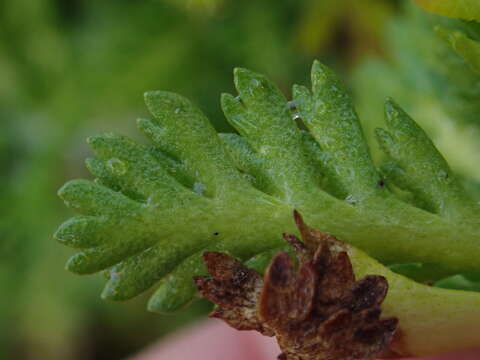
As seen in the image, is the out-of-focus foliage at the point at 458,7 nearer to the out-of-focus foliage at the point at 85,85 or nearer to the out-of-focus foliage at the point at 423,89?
the out-of-focus foliage at the point at 423,89

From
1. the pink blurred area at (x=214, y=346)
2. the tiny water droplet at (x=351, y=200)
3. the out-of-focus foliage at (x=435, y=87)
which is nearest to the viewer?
the tiny water droplet at (x=351, y=200)

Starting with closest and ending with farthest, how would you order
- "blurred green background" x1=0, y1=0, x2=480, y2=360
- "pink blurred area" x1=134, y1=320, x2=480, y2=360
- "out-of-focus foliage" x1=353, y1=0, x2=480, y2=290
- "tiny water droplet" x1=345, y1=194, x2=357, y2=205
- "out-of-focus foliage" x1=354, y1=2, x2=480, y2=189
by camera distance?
"tiny water droplet" x1=345, y1=194, x2=357, y2=205 → "out-of-focus foliage" x1=353, y1=0, x2=480, y2=290 → "out-of-focus foliage" x1=354, y1=2, x2=480, y2=189 → "pink blurred area" x1=134, y1=320, x2=480, y2=360 → "blurred green background" x1=0, y1=0, x2=480, y2=360

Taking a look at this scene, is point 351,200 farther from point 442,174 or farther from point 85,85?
point 85,85

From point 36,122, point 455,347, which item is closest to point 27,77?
point 36,122

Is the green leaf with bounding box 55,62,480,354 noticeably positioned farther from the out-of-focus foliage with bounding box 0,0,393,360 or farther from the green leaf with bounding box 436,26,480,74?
the out-of-focus foliage with bounding box 0,0,393,360

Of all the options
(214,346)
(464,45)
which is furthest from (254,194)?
(214,346)

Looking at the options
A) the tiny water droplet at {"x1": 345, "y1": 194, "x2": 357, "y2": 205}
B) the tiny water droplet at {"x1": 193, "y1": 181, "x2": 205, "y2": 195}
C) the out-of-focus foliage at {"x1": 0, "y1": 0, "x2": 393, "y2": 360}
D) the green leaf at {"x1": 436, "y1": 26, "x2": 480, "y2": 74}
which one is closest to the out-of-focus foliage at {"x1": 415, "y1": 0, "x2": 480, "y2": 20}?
the green leaf at {"x1": 436, "y1": 26, "x2": 480, "y2": 74}

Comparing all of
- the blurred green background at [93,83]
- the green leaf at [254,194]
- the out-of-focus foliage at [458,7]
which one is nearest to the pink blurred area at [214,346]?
the blurred green background at [93,83]
